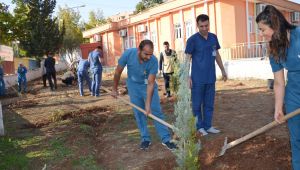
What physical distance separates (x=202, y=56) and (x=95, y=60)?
6.84 metres

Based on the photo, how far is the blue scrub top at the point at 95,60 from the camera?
11.7 m

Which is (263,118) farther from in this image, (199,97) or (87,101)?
(87,101)

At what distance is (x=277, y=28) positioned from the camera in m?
3.10

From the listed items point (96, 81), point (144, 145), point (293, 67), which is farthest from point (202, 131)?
point (96, 81)

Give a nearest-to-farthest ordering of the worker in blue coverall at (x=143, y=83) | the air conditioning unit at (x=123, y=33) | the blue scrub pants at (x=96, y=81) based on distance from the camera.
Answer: the worker in blue coverall at (x=143, y=83)
the blue scrub pants at (x=96, y=81)
the air conditioning unit at (x=123, y=33)

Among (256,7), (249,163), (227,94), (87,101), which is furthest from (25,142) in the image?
(256,7)

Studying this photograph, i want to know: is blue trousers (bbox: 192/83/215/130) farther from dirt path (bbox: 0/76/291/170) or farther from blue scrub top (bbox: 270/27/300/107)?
blue scrub top (bbox: 270/27/300/107)

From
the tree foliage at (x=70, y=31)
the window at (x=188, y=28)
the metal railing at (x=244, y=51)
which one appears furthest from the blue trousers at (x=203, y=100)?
the tree foliage at (x=70, y=31)

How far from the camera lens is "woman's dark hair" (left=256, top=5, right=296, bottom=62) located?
3.10 meters

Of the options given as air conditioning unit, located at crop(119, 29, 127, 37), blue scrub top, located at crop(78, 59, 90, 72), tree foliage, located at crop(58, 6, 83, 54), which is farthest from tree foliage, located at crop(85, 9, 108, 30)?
blue scrub top, located at crop(78, 59, 90, 72)

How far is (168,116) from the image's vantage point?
25.2 ft

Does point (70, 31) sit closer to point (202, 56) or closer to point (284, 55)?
point (202, 56)

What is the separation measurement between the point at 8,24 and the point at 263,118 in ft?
80.8

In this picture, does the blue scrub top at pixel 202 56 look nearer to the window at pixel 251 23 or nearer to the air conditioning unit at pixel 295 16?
the window at pixel 251 23
